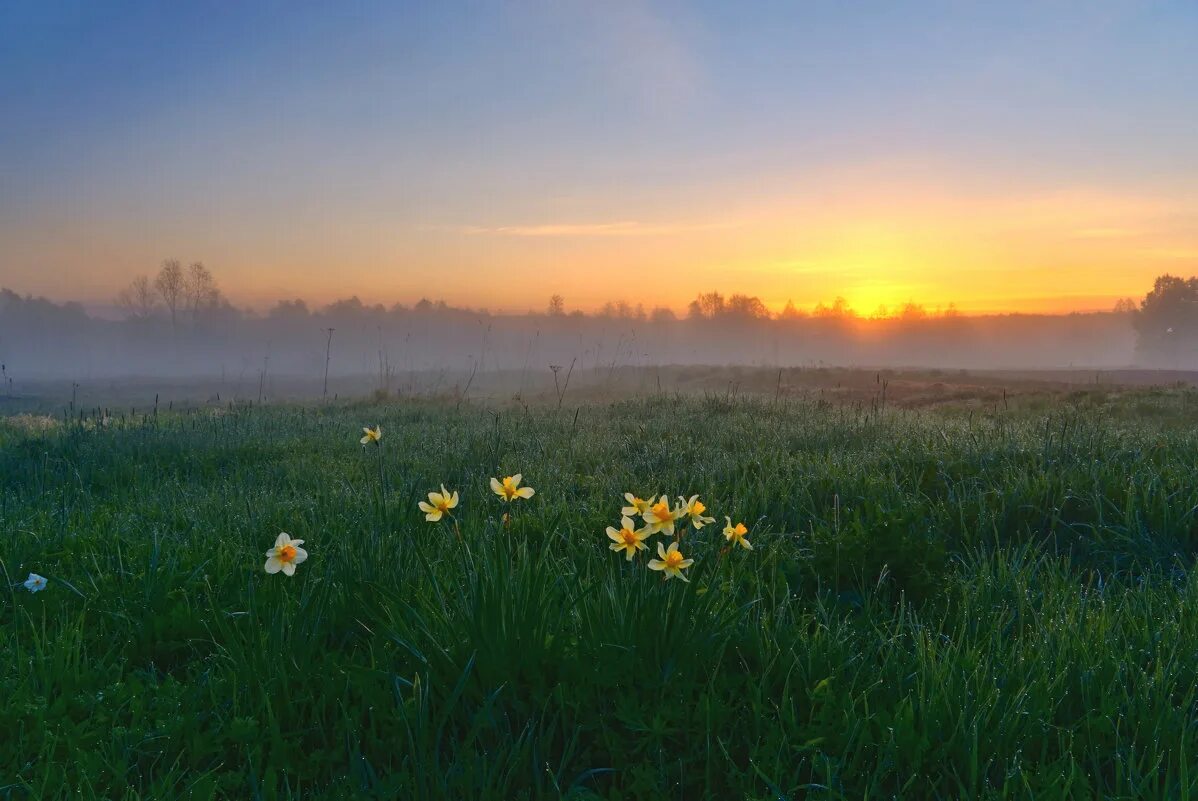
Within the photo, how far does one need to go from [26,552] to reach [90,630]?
4.16ft

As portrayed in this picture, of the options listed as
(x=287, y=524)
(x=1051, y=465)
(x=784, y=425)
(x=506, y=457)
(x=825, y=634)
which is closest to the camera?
(x=825, y=634)

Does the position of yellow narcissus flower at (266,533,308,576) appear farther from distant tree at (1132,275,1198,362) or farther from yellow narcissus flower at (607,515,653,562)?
distant tree at (1132,275,1198,362)

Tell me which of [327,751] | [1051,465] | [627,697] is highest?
[1051,465]

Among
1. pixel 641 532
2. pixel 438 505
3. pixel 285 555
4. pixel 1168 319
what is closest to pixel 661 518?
pixel 641 532

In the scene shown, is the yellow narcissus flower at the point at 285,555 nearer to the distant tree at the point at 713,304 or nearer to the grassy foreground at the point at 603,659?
the grassy foreground at the point at 603,659

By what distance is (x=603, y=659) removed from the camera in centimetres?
221

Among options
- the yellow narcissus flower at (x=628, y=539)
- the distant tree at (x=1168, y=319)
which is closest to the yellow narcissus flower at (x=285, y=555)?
the yellow narcissus flower at (x=628, y=539)

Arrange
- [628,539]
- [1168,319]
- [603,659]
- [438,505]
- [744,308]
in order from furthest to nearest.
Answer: [744,308], [1168,319], [438,505], [628,539], [603,659]

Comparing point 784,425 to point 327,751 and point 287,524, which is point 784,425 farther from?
point 327,751

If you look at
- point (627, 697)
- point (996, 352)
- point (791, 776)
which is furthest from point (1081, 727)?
point (996, 352)

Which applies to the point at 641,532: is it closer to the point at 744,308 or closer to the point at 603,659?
the point at 603,659

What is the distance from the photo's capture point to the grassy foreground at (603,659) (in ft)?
6.30

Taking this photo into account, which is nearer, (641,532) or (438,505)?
(641,532)

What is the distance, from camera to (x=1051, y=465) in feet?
17.1
